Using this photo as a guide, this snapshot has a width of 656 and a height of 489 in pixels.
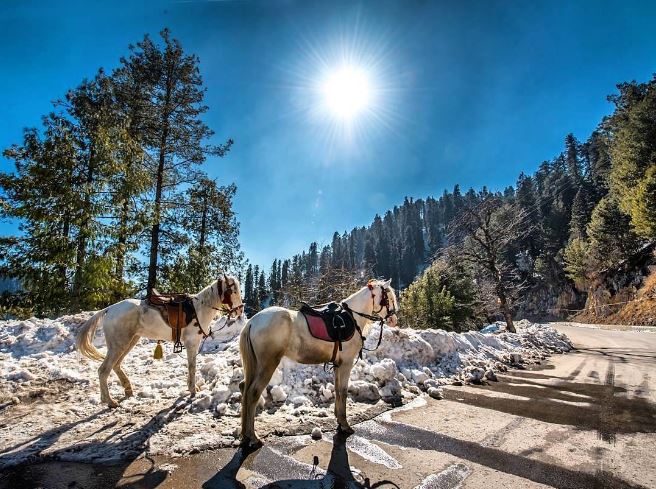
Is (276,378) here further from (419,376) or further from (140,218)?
(140,218)

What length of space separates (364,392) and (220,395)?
8.74ft

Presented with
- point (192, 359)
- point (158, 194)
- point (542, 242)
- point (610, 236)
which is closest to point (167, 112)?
point (158, 194)

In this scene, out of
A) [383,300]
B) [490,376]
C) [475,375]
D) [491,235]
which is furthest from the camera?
[491,235]

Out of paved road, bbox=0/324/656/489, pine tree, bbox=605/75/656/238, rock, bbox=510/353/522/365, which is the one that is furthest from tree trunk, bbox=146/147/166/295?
pine tree, bbox=605/75/656/238

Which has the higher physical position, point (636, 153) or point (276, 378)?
point (636, 153)

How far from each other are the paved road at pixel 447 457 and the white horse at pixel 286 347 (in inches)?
19.6

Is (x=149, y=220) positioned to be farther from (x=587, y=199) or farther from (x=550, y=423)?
(x=587, y=199)

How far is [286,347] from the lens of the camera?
476 centimetres

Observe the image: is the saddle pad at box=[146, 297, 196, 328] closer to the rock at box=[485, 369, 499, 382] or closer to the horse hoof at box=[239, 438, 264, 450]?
the horse hoof at box=[239, 438, 264, 450]

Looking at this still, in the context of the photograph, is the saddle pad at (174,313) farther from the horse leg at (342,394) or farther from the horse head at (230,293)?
the horse leg at (342,394)

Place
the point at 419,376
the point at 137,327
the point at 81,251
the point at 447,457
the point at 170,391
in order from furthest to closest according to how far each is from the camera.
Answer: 1. the point at 81,251
2. the point at 419,376
3. the point at 170,391
4. the point at 137,327
5. the point at 447,457

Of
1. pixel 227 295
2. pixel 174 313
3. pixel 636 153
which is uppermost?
pixel 636 153

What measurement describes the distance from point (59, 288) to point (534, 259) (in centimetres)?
8073

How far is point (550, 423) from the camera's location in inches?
198
